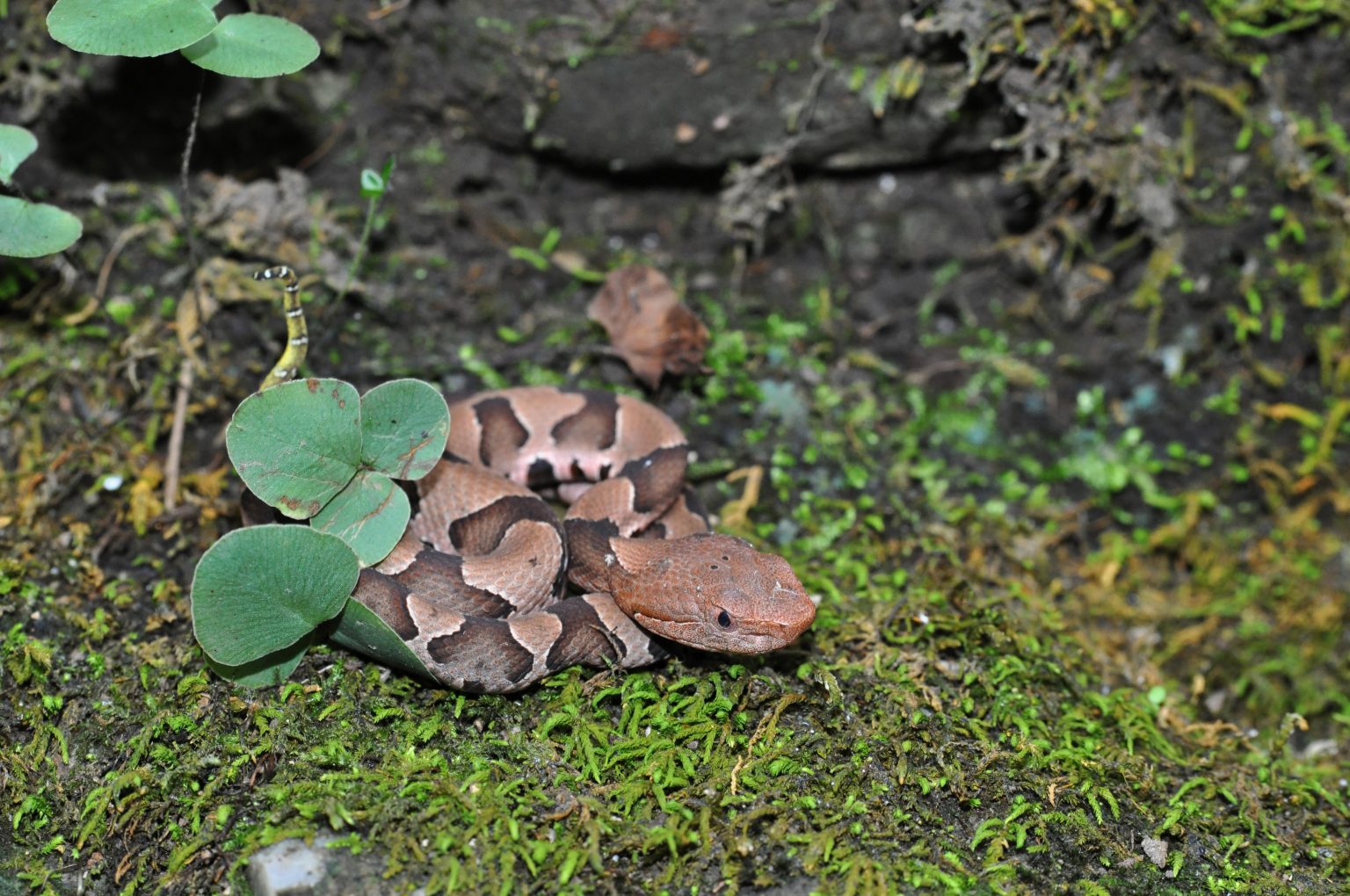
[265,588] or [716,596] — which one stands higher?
[265,588]

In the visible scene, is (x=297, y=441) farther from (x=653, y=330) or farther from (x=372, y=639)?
(x=653, y=330)

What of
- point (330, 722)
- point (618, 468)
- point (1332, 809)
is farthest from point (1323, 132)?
point (330, 722)

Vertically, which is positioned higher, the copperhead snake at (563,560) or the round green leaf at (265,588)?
the round green leaf at (265,588)

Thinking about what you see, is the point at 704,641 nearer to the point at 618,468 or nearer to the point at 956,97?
the point at 618,468

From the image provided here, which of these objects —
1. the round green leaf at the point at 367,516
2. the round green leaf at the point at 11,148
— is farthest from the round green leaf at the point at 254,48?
the round green leaf at the point at 367,516

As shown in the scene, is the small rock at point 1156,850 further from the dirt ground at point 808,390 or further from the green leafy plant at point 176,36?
the green leafy plant at point 176,36

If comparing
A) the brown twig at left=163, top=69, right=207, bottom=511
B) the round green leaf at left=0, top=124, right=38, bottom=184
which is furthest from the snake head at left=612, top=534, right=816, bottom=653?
the round green leaf at left=0, top=124, right=38, bottom=184

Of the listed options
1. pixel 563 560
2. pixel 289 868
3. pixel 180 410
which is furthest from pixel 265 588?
pixel 180 410
